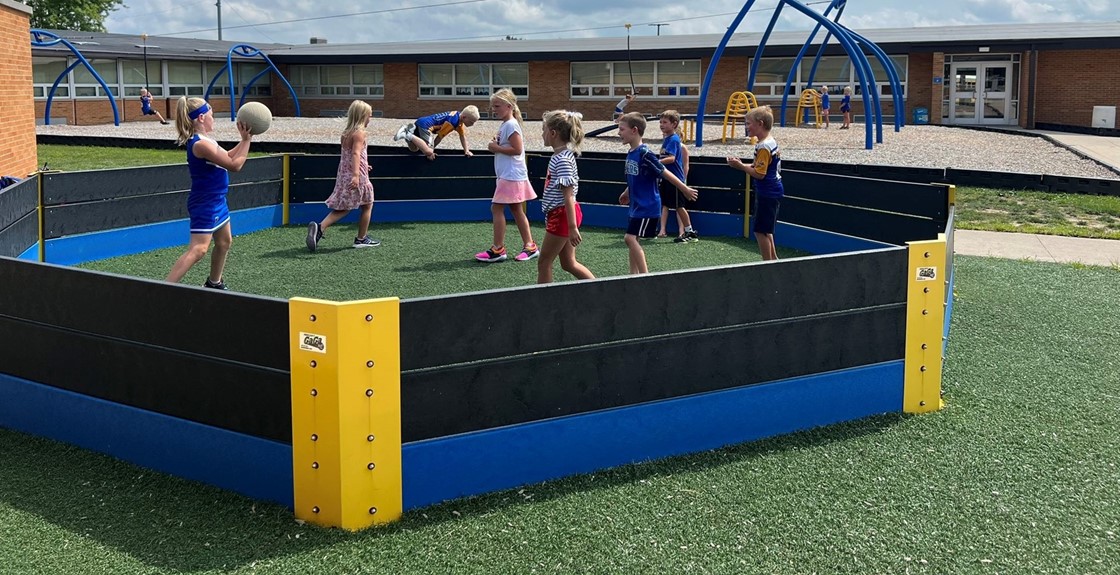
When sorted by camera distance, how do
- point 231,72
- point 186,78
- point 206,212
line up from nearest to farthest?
point 206,212, point 231,72, point 186,78

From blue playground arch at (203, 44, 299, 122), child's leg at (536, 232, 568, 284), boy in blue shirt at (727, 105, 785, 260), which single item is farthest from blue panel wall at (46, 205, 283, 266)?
blue playground arch at (203, 44, 299, 122)

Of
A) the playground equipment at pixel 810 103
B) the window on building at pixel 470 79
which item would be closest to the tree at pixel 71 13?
the window on building at pixel 470 79

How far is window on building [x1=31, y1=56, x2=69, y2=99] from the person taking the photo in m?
36.4

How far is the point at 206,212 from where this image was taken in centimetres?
792

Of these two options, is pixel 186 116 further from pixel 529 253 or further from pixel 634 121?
pixel 529 253

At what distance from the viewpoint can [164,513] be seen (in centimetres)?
422

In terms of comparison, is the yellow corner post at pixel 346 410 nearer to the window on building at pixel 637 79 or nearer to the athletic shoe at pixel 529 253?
the athletic shoe at pixel 529 253

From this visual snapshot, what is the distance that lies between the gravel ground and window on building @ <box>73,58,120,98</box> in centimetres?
698

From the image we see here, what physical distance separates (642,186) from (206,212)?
341 centimetres

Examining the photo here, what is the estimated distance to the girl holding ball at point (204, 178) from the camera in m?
7.35

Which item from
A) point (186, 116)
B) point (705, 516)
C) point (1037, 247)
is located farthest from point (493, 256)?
point (705, 516)

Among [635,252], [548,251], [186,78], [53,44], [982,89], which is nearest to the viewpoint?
[548,251]

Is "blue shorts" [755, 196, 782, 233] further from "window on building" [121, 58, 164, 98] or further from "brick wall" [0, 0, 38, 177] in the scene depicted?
"window on building" [121, 58, 164, 98]

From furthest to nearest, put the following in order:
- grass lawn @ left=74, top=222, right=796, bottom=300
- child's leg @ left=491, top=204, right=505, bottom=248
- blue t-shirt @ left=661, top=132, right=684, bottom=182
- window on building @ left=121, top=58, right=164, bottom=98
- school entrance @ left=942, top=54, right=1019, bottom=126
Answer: window on building @ left=121, top=58, right=164, bottom=98 < school entrance @ left=942, top=54, right=1019, bottom=126 < blue t-shirt @ left=661, top=132, right=684, bottom=182 < child's leg @ left=491, top=204, right=505, bottom=248 < grass lawn @ left=74, top=222, right=796, bottom=300
